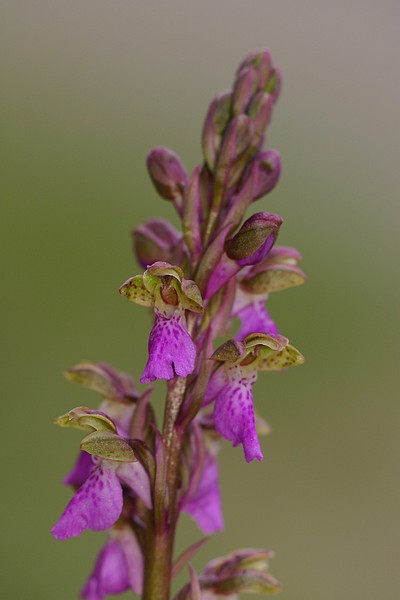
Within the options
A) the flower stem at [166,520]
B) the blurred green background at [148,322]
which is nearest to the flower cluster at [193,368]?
the flower stem at [166,520]

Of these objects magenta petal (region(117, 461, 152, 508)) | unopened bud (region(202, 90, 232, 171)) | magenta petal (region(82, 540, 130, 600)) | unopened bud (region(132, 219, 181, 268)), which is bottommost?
magenta petal (region(82, 540, 130, 600))

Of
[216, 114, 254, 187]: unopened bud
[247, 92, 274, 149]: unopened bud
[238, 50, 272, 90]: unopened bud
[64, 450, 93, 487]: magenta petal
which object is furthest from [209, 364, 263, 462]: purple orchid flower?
[238, 50, 272, 90]: unopened bud

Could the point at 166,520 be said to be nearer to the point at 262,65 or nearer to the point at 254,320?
the point at 254,320

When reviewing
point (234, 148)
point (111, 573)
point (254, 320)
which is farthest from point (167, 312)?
point (111, 573)

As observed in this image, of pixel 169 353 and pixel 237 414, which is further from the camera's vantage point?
pixel 237 414

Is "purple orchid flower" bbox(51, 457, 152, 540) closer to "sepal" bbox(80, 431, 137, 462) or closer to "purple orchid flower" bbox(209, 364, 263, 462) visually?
"sepal" bbox(80, 431, 137, 462)

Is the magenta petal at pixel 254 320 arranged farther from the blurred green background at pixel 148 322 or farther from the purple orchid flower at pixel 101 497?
the blurred green background at pixel 148 322

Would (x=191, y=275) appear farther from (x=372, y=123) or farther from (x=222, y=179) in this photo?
(x=372, y=123)

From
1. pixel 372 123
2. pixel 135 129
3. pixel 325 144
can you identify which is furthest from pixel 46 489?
pixel 372 123
